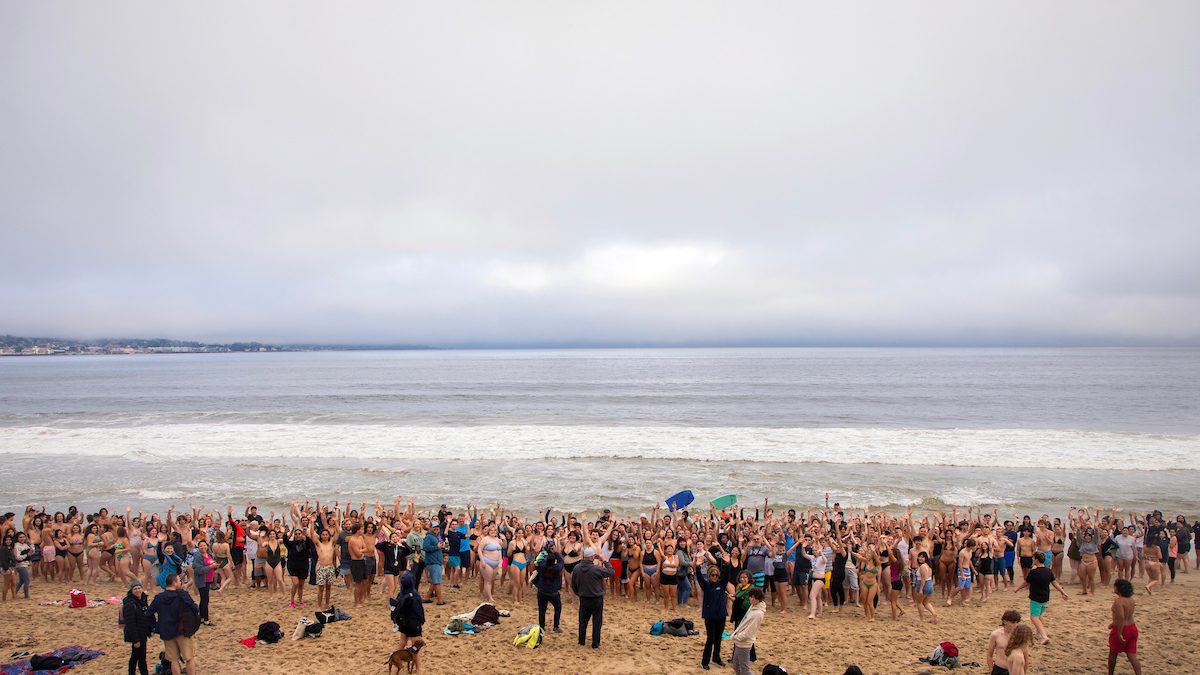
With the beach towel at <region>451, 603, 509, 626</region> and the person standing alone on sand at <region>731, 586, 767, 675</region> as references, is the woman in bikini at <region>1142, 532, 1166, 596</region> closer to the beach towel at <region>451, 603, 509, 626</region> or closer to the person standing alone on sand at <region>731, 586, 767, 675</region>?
the person standing alone on sand at <region>731, 586, 767, 675</region>

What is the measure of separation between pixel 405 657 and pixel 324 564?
4036 mm

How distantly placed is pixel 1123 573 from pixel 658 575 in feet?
35.1

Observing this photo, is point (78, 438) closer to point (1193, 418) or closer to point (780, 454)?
point (780, 454)

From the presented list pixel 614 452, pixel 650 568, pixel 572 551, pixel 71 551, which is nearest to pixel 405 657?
pixel 572 551

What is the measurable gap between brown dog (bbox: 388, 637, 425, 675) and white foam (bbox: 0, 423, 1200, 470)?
2044 cm

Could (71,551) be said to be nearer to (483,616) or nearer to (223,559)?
(223,559)

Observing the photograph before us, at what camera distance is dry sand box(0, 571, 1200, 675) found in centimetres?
884

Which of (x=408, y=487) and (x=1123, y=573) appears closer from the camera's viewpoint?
(x=1123, y=573)

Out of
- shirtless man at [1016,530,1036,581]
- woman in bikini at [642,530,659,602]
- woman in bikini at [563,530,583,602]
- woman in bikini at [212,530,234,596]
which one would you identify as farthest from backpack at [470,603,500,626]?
shirtless man at [1016,530,1036,581]

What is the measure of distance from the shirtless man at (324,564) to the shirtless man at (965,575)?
12.4m

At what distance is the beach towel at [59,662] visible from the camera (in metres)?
8.29

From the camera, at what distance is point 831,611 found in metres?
11.5

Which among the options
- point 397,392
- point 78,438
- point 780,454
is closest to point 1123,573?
point 780,454

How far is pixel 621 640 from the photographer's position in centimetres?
986
